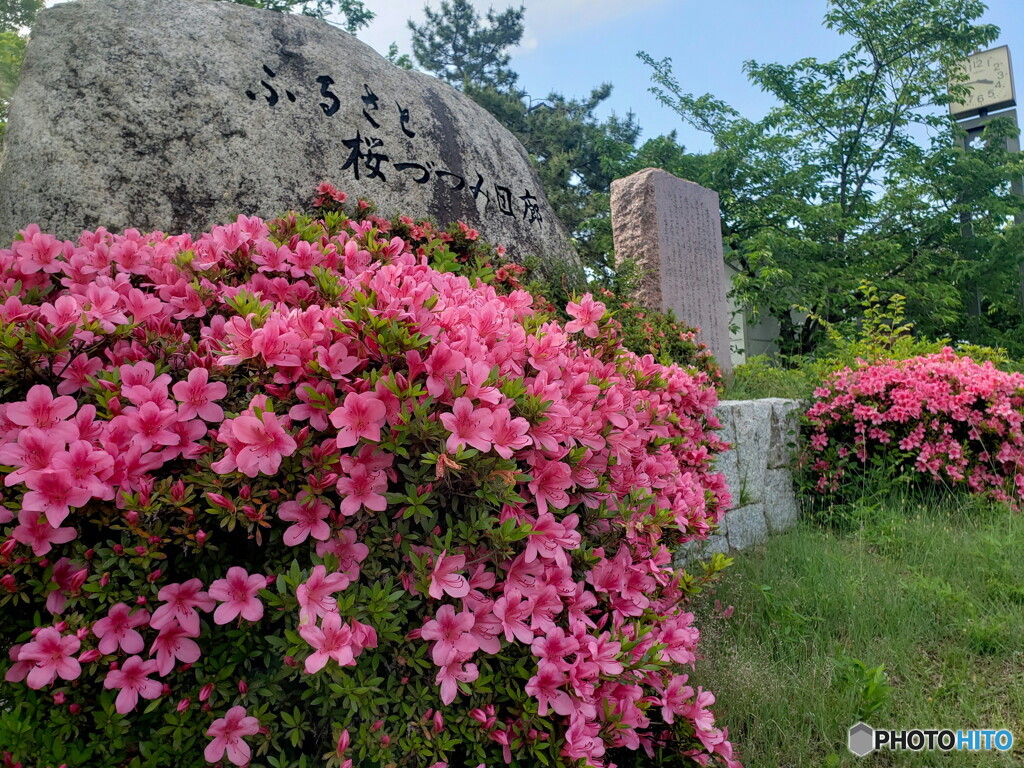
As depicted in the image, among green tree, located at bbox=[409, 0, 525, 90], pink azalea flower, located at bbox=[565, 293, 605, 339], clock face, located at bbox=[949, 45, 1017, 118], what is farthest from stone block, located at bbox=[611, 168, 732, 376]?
green tree, located at bbox=[409, 0, 525, 90]

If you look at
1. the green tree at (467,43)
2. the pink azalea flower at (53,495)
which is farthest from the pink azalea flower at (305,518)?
the green tree at (467,43)

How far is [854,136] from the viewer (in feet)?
41.3

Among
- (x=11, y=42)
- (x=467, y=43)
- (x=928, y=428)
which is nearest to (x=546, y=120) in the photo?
(x=467, y=43)

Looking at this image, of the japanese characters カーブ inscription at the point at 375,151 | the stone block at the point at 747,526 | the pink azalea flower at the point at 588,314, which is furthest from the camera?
the stone block at the point at 747,526

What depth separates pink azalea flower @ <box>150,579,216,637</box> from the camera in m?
1.31

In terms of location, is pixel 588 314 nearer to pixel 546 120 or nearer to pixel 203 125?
pixel 203 125

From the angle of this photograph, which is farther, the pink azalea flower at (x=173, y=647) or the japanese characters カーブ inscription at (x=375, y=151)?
the japanese characters カーブ inscription at (x=375, y=151)

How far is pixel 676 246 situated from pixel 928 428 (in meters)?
2.59

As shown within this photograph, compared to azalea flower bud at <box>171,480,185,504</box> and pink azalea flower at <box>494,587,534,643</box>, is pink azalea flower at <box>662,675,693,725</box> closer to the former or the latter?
pink azalea flower at <box>494,587,534,643</box>

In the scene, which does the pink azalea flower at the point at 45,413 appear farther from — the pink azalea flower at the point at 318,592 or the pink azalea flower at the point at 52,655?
the pink azalea flower at the point at 318,592

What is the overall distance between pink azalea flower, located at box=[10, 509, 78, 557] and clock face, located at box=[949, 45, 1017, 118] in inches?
602

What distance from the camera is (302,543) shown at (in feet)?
4.55

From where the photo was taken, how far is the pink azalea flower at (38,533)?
1.30 metres

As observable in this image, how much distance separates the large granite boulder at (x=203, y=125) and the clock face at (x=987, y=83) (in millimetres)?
12737
